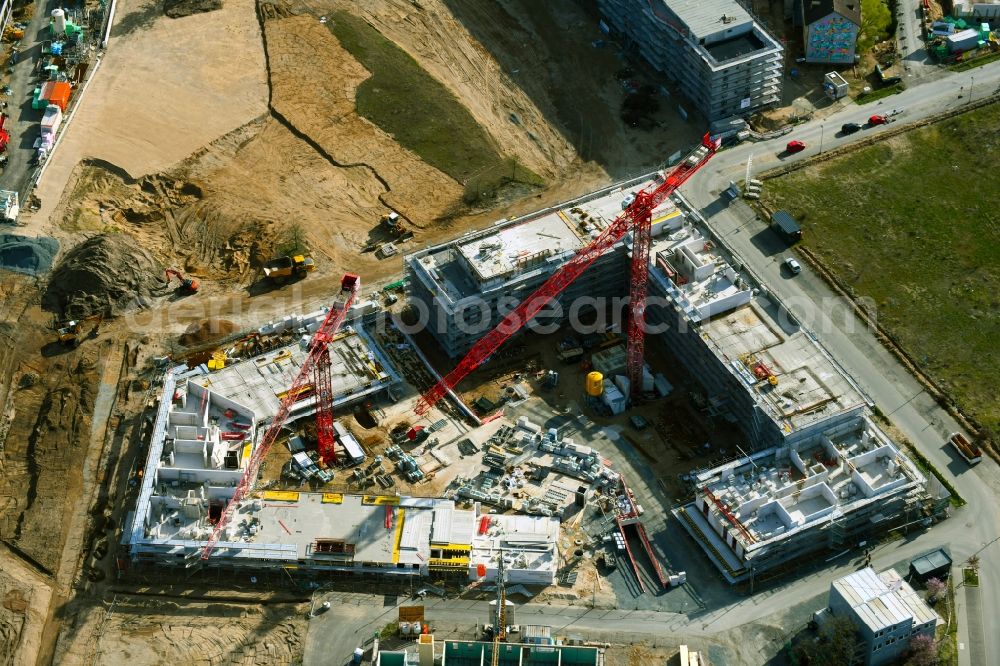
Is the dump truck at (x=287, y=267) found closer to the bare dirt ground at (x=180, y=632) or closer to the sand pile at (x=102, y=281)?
the sand pile at (x=102, y=281)

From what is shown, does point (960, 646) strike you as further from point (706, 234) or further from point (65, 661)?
point (65, 661)

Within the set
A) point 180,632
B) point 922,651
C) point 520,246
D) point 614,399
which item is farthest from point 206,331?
point 922,651

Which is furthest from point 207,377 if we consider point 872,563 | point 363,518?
point 872,563

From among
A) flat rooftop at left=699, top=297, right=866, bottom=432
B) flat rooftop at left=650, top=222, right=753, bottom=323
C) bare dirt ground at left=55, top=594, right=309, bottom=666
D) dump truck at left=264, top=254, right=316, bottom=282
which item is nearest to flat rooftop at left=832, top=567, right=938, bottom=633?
flat rooftop at left=699, top=297, right=866, bottom=432

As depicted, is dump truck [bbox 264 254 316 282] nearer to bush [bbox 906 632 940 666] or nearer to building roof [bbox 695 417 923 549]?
building roof [bbox 695 417 923 549]

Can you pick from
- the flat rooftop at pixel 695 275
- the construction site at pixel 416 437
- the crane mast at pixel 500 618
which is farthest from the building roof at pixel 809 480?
the crane mast at pixel 500 618

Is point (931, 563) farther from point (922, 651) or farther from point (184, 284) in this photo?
point (184, 284)
